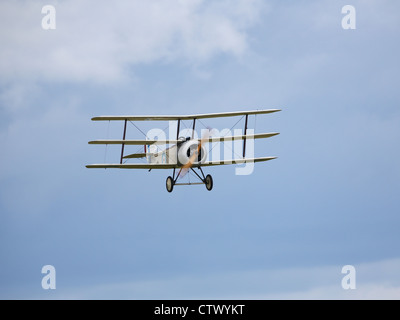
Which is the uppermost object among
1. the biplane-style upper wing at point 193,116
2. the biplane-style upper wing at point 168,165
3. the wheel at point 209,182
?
the biplane-style upper wing at point 193,116

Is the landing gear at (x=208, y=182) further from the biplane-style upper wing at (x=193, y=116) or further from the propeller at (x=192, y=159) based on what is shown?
the biplane-style upper wing at (x=193, y=116)

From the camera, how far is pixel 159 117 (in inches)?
1599

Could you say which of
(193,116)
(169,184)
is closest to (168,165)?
(169,184)

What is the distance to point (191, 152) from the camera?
133ft

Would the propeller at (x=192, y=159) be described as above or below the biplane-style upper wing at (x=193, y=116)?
below

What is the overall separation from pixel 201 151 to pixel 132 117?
3.65 meters

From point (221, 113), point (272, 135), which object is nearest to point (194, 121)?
point (221, 113)

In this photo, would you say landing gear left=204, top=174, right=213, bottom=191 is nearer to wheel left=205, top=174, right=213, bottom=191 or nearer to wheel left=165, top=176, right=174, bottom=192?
wheel left=205, top=174, right=213, bottom=191

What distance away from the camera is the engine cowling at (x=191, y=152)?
1590 inches

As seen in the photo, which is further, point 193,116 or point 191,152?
point 193,116

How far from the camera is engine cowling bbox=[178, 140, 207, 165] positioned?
40375 millimetres

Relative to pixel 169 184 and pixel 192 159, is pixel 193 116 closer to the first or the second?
pixel 192 159

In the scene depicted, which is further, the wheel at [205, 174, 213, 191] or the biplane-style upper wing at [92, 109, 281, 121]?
the biplane-style upper wing at [92, 109, 281, 121]
